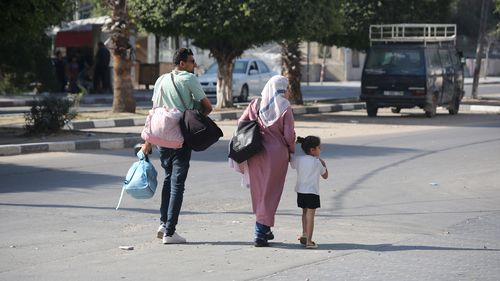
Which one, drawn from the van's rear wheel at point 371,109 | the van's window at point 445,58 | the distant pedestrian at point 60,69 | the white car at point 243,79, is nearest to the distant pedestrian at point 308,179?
the van's rear wheel at point 371,109

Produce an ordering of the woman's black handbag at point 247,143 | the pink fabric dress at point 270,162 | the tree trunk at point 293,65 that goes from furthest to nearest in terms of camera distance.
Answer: the tree trunk at point 293,65
the pink fabric dress at point 270,162
the woman's black handbag at point 247,143

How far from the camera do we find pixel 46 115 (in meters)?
19.2

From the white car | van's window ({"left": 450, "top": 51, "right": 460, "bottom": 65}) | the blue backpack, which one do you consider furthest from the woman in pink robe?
the white car

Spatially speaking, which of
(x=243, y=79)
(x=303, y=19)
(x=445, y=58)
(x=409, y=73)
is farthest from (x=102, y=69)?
(x=409, y=73)

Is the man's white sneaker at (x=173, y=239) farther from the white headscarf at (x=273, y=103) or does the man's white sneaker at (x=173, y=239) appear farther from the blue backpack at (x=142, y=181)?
the white headscarf at (x=273, y=103)

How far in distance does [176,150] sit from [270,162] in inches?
33.3

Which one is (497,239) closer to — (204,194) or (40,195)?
(204,194)

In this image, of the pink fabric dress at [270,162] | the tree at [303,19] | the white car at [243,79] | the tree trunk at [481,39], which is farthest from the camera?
the tree trunk at [481,39]

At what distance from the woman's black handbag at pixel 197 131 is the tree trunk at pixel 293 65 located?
2299 centimetres

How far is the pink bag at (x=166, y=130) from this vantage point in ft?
29.0

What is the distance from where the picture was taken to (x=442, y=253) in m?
8.70

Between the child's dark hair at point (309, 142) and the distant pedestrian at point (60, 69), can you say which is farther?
the distant pedestrian at point (60, 69)

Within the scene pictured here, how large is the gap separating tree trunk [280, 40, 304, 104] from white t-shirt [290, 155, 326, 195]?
22.9m

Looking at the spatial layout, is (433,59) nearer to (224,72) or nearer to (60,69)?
(224,72)
